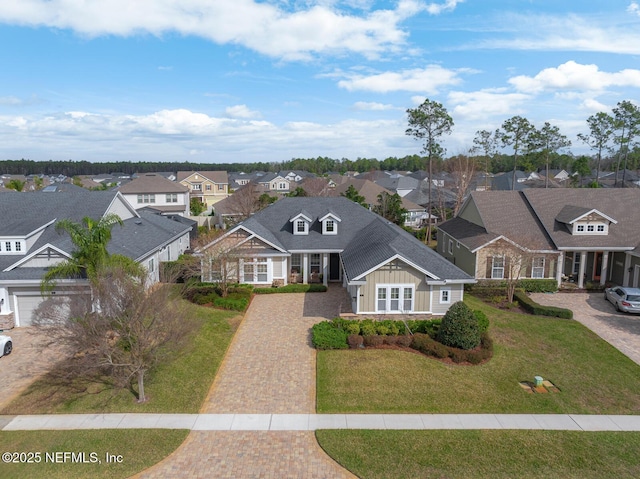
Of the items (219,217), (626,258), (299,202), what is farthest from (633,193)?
(219,217)

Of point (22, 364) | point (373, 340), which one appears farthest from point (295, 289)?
point (22, 364)

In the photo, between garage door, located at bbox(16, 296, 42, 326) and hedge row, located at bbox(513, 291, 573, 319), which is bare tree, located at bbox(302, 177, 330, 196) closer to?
hedge row, located at bbox(513, 291, 573, 319)

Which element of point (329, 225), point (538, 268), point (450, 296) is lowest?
point (450, 296)

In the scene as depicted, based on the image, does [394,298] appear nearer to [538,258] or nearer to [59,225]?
[538,258]

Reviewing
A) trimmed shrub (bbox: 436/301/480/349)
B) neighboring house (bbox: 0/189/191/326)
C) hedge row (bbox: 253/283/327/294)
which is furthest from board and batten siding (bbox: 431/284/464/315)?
neighboring house (bbox: 0/189/191/326)

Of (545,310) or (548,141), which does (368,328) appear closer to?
(545,310)

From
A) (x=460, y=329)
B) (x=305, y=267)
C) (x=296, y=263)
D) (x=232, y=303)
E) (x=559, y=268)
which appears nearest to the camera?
(x=460, y=329)
